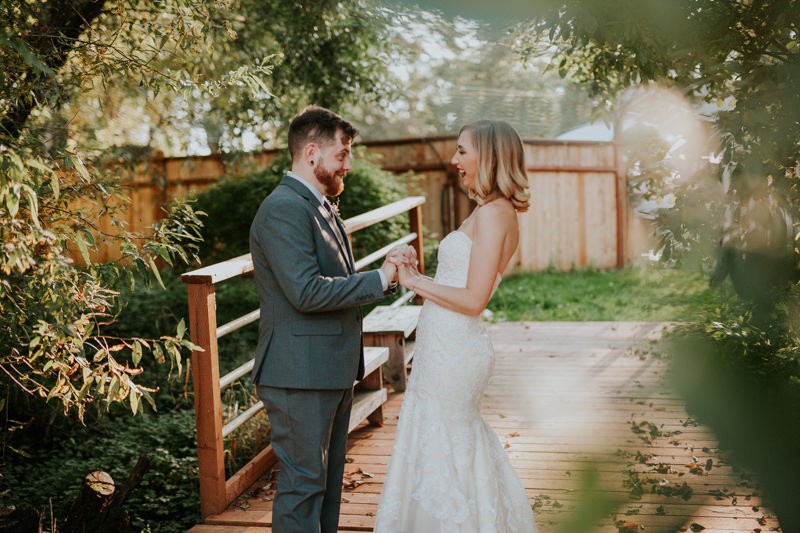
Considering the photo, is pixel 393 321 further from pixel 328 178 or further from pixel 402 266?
pixel 328 178

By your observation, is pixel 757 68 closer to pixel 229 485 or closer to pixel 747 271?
pixel 747 271

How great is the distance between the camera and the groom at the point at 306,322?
2.23 meters

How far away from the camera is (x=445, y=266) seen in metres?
2.59

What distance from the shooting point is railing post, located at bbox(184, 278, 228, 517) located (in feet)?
9.43

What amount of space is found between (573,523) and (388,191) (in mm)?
6691

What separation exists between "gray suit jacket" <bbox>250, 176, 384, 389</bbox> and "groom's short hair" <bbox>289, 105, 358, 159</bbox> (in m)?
0.13

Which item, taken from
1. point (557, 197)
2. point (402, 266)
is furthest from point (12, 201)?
point (557, 197)

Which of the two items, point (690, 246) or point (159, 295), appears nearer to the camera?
point (690, 246)

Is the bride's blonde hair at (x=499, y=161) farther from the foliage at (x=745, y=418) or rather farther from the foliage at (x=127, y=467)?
the foliage at (x=127, y=467)

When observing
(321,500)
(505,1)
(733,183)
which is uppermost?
(505,1)

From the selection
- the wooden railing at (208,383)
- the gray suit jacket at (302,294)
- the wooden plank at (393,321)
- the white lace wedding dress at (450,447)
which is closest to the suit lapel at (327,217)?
the gray suit jacket at (302,294)

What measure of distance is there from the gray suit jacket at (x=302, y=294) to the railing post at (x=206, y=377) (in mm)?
611

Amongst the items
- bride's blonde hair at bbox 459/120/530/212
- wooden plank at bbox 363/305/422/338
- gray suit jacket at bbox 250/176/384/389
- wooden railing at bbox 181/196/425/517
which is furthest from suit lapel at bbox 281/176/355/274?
wooden plank at bbox 363/305/422/338

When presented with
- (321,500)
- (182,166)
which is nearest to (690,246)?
(321,500)
